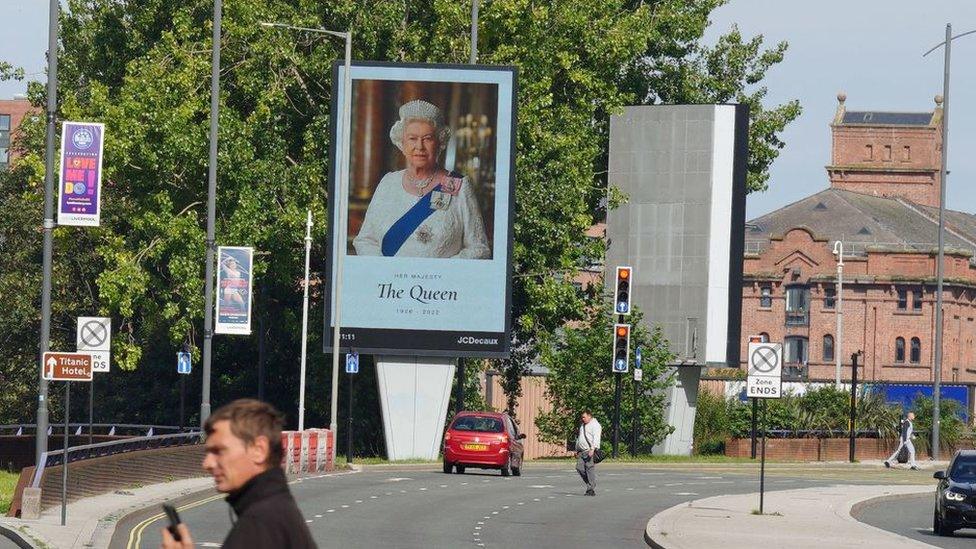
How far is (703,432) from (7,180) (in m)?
27.1

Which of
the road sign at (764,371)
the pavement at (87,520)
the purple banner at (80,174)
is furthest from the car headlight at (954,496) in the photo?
the purple banner at (80,174)

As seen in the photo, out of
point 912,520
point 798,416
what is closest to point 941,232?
point 798,416

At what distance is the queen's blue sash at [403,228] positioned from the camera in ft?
161

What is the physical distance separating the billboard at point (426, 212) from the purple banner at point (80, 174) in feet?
71.0

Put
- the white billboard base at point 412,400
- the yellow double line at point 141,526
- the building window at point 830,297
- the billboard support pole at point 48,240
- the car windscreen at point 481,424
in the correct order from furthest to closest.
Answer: the building window at point 830,297 → the white billboard base at point 412,400 → the car windscreen at point 481,424 → the billboard support pole at point 48,240 → the yellow double line at point 141,526

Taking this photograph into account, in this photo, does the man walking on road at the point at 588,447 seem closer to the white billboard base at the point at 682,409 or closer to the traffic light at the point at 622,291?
the traffic light at the point at 622,291

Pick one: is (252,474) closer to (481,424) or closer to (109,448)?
(109,448)

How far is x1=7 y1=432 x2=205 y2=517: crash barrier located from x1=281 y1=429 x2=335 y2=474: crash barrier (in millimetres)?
1998

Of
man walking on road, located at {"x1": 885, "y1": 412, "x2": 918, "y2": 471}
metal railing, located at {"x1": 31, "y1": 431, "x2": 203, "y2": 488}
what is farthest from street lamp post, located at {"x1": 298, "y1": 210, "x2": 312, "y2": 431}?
man walking on road, located at {"x1": 885, "y1": 412, "x2": 918, "y2": 471}

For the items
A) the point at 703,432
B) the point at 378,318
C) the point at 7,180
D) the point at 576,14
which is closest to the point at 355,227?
the point at 378,318

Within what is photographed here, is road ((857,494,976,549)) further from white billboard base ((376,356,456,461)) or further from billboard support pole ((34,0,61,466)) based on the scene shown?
white billboard base ((376,356,456,461))

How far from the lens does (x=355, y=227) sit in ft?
162

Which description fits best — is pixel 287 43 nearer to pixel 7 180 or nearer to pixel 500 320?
pixel 500 320

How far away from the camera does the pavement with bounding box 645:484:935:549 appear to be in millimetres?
24000
